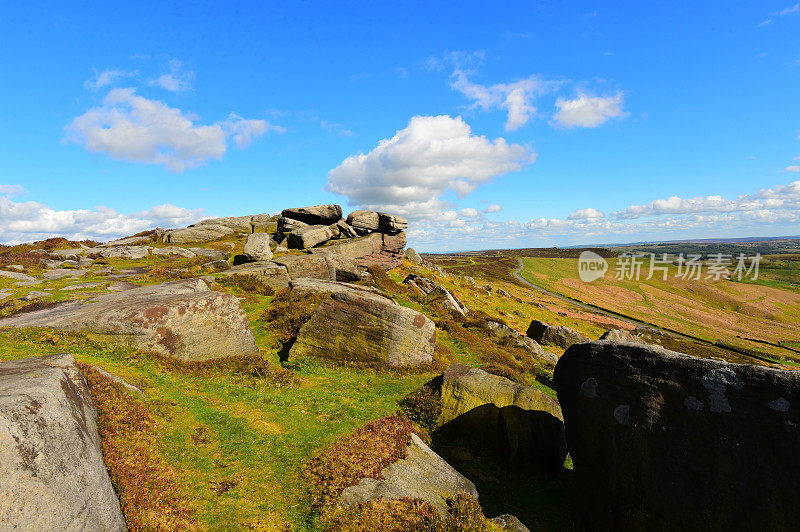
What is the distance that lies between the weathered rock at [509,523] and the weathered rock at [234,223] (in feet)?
226

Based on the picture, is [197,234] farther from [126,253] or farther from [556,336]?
[556,336]

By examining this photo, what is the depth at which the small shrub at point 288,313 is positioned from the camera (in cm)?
2261

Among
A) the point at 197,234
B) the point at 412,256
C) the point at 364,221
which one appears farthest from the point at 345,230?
the point at 197,234

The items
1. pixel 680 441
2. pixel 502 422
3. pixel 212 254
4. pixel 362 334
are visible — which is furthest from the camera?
pixel 212 254

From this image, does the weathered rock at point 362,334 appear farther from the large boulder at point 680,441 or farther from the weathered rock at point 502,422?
the large boulder at point 680,441

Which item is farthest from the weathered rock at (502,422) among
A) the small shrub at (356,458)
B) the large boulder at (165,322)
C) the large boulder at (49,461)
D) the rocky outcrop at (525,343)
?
the rocky outcrop at (525,343)

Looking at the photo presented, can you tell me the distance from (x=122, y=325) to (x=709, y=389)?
22.2 metres

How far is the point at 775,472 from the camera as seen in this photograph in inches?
339

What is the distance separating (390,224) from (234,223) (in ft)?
111

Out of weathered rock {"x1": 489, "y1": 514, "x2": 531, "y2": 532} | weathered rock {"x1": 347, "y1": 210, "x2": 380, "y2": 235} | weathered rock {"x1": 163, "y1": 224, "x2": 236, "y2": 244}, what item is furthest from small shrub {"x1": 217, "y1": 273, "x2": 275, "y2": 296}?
weathered rock {"x1": 163, "y1": 224, "x2": 236, "y2": 244}

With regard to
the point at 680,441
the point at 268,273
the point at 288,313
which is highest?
the point at 268,273

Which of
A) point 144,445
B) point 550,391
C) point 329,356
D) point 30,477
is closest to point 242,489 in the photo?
point 144,445

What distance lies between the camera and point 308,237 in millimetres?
49938

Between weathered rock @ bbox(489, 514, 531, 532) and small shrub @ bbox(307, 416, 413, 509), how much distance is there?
11.2 feet
